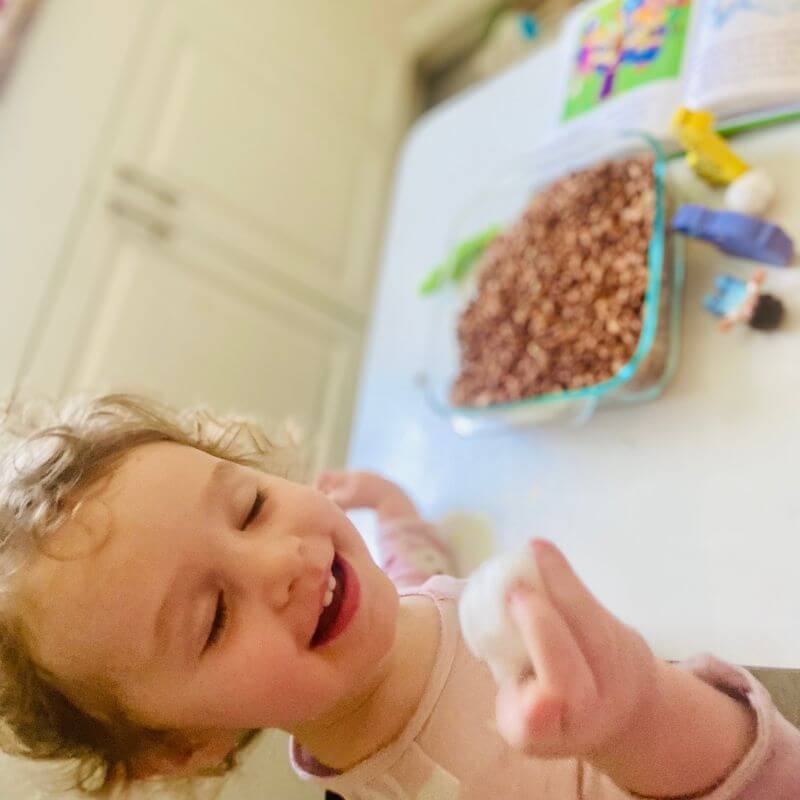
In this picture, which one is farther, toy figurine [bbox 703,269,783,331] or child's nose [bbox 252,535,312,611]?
toy figurine [bbox 703,269,783,331]

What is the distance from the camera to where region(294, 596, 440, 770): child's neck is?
0.51m

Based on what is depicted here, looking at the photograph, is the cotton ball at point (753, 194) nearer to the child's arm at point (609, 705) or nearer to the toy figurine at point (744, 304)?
the toy figurine at point (744, 304)

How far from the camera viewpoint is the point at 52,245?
1.04m

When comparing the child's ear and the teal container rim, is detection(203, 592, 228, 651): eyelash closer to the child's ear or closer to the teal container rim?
the child's ear

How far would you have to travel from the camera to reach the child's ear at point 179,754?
50 centimetres

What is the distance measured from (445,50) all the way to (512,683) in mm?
1475

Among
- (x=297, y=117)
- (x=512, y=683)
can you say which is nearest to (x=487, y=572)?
(x=512, y=683)

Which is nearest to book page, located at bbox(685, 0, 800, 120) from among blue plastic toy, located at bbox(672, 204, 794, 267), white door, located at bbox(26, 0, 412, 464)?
blue plastic toy, located at bbox(672, 204, 794, 267)

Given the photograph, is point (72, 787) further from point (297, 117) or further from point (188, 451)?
point (297, 117)

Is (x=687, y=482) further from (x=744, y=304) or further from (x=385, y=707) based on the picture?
(x=385, y=707)

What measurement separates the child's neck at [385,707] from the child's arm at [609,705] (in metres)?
0.14

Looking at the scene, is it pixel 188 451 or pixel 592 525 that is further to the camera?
pixel 592 525

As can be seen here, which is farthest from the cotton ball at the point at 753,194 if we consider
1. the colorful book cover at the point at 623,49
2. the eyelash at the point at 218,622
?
the eyelash at the point at 218,622

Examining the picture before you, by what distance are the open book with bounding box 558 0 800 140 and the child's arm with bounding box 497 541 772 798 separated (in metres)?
0.47
